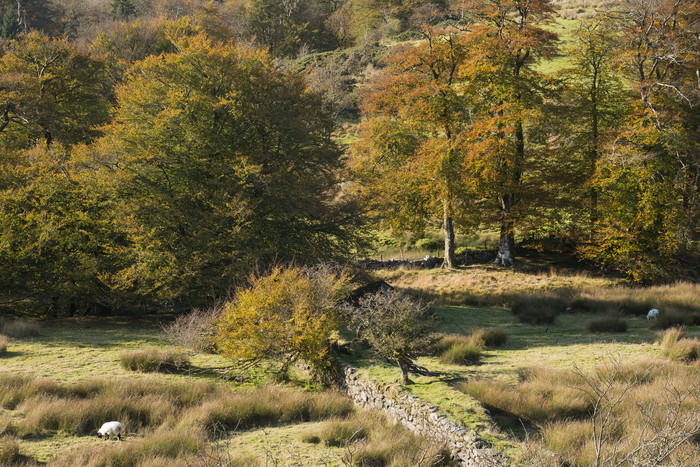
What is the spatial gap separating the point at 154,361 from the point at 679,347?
12.8m

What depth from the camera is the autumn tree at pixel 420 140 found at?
24031 mm

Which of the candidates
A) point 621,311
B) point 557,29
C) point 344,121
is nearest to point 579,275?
point 621,311

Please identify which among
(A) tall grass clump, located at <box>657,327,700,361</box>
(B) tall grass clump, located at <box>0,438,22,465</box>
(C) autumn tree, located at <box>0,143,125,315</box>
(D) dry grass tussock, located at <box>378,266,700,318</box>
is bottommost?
(D) dry grass tussock, located at <box>378,266,700,318</box>

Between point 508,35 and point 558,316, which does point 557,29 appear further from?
point 558,316

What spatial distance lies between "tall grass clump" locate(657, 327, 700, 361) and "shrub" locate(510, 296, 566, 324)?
15.0ft

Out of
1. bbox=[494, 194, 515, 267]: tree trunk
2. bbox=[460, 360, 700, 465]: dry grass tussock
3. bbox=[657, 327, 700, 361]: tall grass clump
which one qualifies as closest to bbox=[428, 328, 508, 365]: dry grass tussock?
bbox=[460, 360, 700, 465]: dry grass tussock

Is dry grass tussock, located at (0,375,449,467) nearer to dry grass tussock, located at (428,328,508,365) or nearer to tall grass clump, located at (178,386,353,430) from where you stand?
tall grass clump, located at (178,386,353,430)

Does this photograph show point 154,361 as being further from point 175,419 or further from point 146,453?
point 146,453

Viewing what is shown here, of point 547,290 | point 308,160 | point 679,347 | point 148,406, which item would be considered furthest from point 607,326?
point 148,406

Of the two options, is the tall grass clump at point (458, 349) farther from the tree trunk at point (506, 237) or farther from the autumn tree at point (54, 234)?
the tree trunk at point (506, 237)

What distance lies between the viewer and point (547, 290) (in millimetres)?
20984

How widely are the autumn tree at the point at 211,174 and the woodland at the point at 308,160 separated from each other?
0.08 m

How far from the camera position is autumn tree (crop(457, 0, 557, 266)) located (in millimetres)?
22812

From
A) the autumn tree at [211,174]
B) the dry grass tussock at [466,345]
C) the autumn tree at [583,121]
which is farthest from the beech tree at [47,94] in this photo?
the autumn tree at [583,121]
